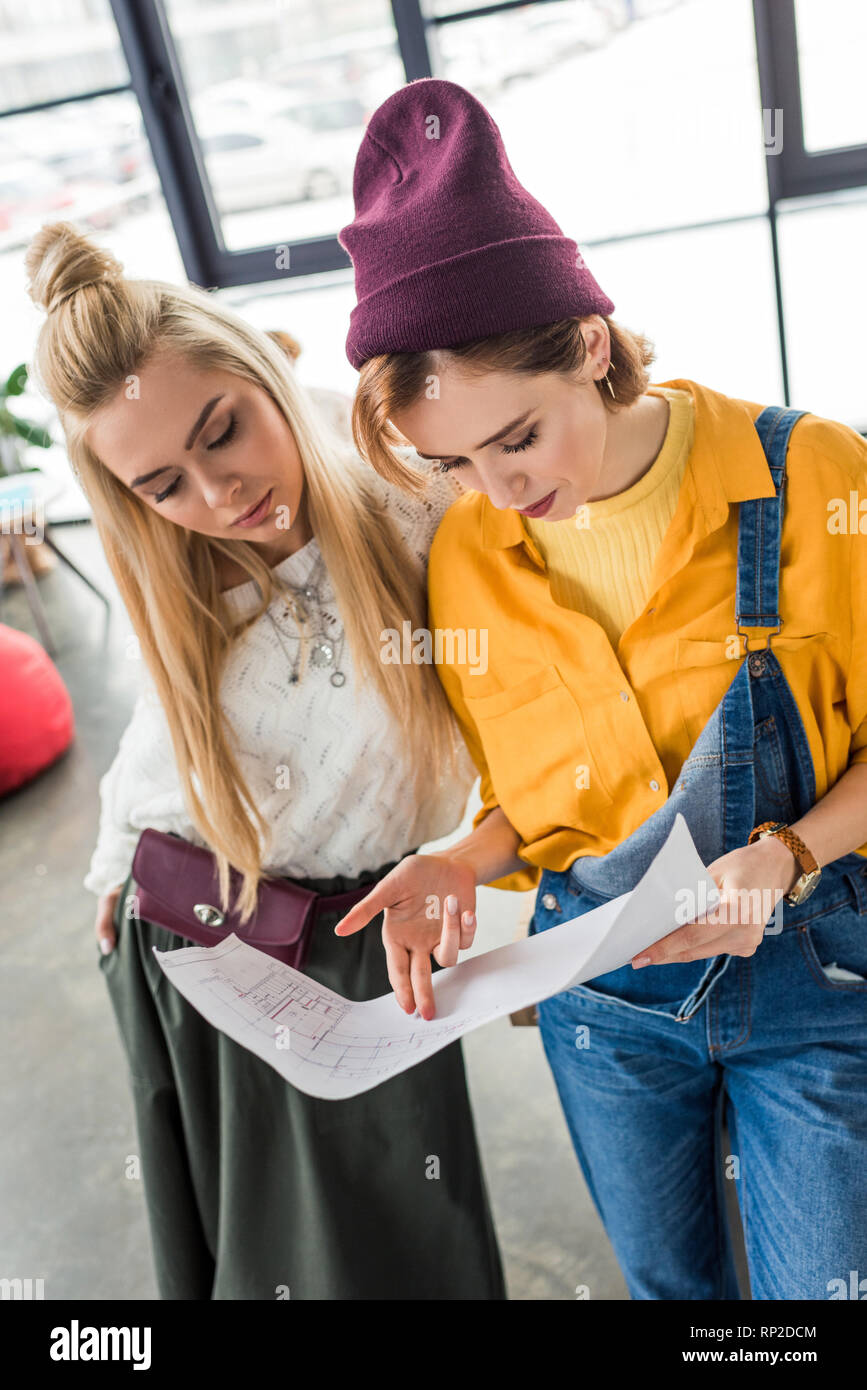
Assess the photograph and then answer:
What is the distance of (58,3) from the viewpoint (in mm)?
5258

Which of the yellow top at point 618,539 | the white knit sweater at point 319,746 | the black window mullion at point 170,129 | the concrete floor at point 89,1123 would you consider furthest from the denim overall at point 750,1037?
the black window mullion at point 170,129

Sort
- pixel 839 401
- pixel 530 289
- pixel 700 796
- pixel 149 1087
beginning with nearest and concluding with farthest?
pixel 530 289
pixel 700 796
pixel 149 1087
pixel 839 401

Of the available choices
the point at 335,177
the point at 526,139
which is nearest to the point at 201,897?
the point at 526,139

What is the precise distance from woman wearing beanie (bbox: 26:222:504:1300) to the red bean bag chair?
2404mm

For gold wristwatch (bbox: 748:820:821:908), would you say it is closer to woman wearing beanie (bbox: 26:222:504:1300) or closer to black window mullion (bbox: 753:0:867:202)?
woman wearing beanie (bbox: 26:222:504:1300)

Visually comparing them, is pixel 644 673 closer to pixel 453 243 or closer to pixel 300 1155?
pixel 453 243

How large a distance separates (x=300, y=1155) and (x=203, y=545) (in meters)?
0.87

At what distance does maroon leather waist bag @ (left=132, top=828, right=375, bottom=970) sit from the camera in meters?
1.51

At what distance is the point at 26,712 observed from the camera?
3924mm

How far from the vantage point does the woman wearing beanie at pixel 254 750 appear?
1339mm

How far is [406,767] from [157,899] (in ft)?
1.31

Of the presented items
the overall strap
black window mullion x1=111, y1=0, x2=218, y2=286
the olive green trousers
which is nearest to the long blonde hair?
the olive green trousers
